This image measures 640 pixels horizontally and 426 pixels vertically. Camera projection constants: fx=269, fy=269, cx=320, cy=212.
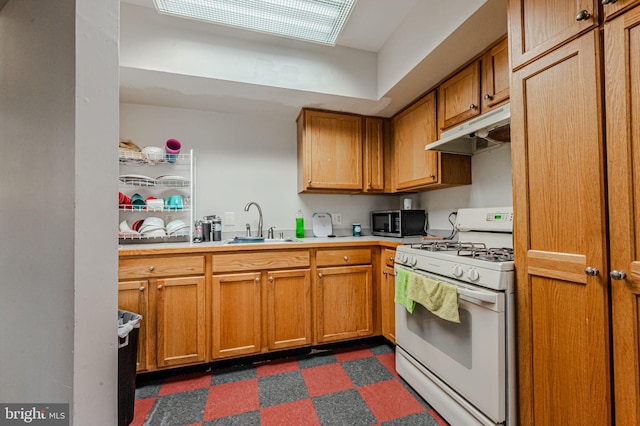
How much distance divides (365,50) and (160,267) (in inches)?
89.2

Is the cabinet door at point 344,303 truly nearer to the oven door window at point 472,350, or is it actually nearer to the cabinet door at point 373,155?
the oven door window at point 472,350

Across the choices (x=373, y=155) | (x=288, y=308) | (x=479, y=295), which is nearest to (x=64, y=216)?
(x=479, y=295)

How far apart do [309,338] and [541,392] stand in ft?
4.49

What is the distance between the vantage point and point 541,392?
1.03 meters

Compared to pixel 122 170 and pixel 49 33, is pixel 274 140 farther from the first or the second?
pixel 49 33

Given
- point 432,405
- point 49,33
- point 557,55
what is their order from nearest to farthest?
point 49,33
point 557,55
point 432,405

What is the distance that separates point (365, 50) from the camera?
7.34ft

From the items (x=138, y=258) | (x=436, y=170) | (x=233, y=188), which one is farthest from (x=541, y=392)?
(x=233, y=188)

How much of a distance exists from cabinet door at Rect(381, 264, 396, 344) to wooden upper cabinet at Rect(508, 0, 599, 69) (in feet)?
4.73

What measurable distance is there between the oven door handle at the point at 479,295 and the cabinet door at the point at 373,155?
1.43 meters

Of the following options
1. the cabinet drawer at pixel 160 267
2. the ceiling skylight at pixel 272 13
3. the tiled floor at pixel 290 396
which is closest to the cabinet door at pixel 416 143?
the ceiling skylight at pixel 272 13

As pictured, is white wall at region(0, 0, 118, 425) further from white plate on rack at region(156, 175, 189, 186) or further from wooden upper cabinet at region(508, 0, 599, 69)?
white plate on rack at region(156, 175, 189, 186)

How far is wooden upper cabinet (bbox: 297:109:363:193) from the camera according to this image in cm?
236

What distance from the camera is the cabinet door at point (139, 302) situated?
1.66 meters
